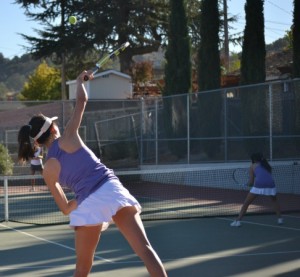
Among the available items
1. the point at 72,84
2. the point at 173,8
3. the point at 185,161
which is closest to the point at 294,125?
the point at 185,161

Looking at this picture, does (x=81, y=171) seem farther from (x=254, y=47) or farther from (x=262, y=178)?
(x=254, y=47)

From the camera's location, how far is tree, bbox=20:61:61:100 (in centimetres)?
5568

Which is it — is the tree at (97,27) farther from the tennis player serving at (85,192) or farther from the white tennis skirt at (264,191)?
the tennis player serving at (85,192)

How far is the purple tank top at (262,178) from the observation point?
1246 centimetres

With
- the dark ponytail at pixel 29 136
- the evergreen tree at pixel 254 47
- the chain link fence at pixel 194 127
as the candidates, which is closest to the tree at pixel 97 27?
the chain link fence at pixel 194 127

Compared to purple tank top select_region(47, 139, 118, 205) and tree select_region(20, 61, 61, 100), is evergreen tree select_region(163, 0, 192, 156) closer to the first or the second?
purple tank top select_region(47, 139, 118, 205)

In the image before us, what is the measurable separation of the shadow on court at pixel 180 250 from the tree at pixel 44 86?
4274 centimetres

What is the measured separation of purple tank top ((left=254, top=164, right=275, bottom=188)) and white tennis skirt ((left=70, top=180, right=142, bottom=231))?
7714 millimetres

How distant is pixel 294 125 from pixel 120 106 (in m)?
13.5

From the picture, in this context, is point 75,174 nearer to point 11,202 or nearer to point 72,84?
point 11,202

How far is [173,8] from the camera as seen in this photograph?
91.8 ft

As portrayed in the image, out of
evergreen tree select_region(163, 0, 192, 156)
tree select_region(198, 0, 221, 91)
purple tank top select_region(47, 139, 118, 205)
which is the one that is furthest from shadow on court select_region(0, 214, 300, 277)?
evergreen tree select_region(163, 0, 192, 156)

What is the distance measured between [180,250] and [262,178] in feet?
10.6

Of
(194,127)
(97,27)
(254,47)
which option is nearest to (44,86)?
(97,27)
